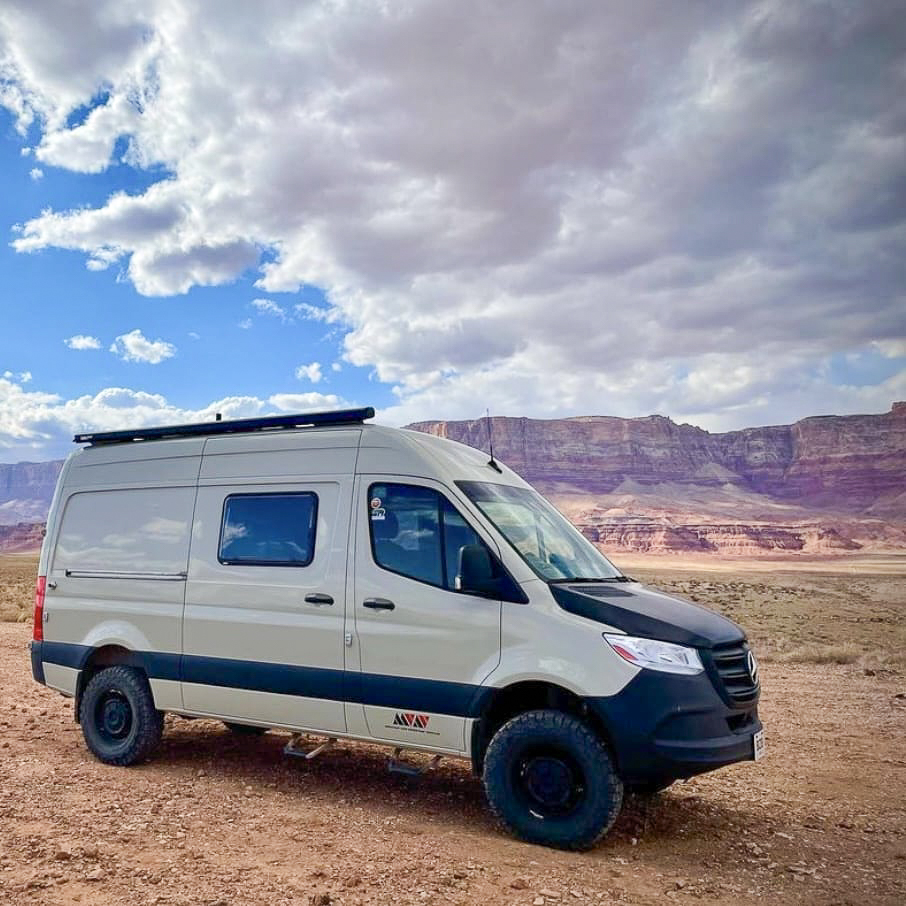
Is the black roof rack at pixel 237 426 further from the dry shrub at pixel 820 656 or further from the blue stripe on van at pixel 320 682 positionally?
the dry shrub at pixel 820 656

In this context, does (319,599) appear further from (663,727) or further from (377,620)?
(663,727)

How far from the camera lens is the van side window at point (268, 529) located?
629cm

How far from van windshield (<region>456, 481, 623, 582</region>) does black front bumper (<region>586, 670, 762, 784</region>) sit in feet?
3.02

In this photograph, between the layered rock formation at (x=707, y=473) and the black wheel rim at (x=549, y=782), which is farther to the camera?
the layered rock formation at (x=707, y=473)

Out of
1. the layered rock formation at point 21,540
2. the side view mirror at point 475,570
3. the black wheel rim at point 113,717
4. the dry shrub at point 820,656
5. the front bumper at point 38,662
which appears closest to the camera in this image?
the side view mirror at point 475,570

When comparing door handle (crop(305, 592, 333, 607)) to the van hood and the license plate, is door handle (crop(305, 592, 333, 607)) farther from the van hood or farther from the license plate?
the license plate

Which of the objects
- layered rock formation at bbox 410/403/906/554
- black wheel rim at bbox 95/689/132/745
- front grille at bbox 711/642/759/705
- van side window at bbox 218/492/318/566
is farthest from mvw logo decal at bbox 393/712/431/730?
layered rock formation at bbox 410/403/906/554

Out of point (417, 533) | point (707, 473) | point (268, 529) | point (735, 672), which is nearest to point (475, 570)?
point (417, 533)

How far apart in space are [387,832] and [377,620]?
1.34 metres

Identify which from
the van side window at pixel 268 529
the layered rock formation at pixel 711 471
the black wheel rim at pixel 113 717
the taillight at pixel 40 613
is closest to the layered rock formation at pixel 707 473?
the layered rock formation at pixel 711 471

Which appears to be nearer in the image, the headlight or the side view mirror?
the headlight

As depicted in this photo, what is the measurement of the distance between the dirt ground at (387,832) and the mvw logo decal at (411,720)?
2.00 ft

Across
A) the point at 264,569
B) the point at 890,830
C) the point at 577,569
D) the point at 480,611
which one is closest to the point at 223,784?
the point at 264,569

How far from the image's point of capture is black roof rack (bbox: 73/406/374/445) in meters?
6.43
